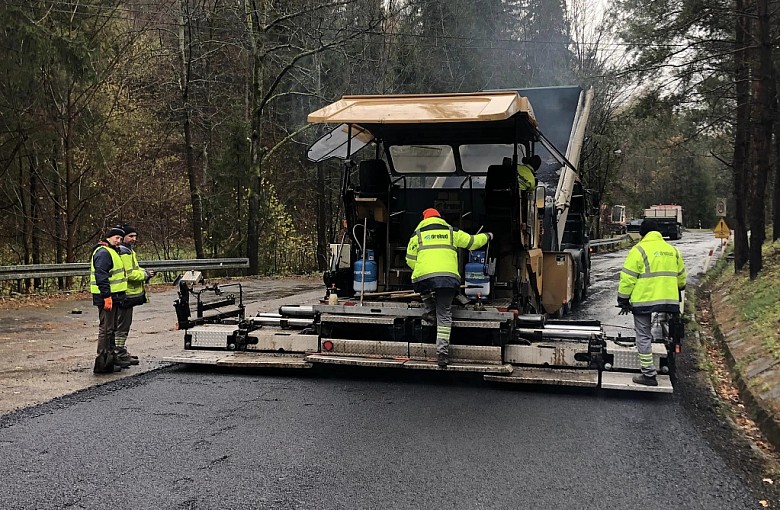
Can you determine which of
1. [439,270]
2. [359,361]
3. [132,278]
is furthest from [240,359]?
[439,270]

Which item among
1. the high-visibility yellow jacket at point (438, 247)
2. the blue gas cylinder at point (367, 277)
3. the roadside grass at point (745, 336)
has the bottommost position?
the roadside grass at point (745, 336)

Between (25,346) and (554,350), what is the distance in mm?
7117

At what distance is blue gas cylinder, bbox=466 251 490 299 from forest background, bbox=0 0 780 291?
336 inches

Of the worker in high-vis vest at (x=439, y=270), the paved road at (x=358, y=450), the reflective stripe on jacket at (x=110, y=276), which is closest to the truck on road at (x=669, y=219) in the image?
the worker in high-vis vest at (x=439, y=270)

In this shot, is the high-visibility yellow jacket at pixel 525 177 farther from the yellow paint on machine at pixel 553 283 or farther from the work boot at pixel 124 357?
the work boot at pixel 124 357

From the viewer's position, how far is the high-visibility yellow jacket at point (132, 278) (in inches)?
316

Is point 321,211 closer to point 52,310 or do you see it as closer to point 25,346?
point 52,310

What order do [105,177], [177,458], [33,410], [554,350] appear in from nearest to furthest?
[177,458] → [33,410] → [554,350] → [105,177]

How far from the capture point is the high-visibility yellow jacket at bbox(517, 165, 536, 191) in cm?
778

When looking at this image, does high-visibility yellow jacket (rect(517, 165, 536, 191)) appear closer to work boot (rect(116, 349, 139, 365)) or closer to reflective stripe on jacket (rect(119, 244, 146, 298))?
reflective stripe on jacket (rect(119, 244, 146, 298))

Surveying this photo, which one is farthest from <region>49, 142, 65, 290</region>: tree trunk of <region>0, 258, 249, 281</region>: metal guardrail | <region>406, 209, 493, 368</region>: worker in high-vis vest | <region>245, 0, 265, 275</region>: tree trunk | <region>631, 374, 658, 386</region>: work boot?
<region>631, 374, 658, 386</region>: work boot

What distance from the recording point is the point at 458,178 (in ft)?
29.1

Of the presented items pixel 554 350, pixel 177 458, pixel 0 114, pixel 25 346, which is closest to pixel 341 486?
pixel 177 458

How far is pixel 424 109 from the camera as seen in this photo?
720 centimetres
